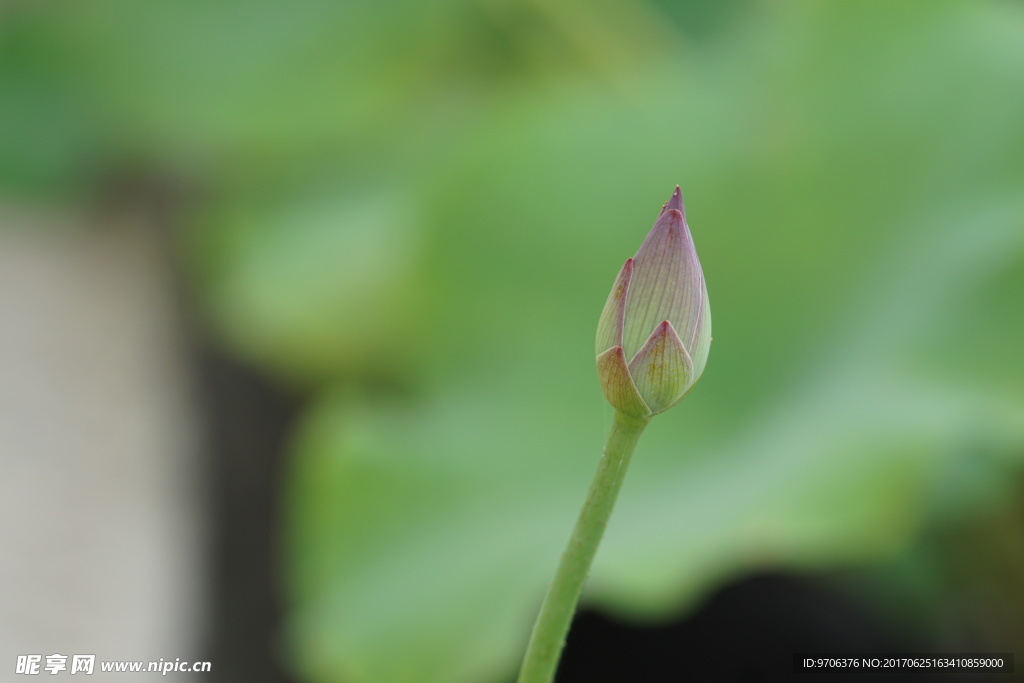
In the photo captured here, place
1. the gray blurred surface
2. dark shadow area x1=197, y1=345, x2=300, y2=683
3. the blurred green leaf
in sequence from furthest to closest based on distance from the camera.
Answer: dark shadow area x1=197, y1=345, x2=300, y2=683 → the gray blurred surface → the blurred green leaf

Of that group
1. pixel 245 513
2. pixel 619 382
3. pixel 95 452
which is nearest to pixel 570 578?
pixel 619 382

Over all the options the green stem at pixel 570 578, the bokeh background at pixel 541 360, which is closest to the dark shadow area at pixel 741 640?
the bokeh background at pixel 541 360

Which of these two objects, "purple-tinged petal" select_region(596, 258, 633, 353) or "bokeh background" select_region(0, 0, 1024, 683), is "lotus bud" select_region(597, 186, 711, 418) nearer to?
"purple-tinged petal" select_region(596, 258, 633, 353)

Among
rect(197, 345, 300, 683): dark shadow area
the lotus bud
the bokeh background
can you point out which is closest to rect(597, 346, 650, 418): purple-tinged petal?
the lotus bud

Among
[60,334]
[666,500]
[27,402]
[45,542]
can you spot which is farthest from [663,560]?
[60,334]

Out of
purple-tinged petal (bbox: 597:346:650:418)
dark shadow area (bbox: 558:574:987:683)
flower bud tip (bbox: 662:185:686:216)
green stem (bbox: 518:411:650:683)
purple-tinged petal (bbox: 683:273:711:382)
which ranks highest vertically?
dark shadow area (bbox: 558:574:987:683)

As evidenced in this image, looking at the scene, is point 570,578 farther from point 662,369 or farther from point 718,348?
point 718,348

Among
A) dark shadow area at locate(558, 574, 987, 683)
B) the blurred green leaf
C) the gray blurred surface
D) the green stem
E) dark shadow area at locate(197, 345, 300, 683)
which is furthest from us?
dark shadow area at locate(197, 345, 300, 683)
